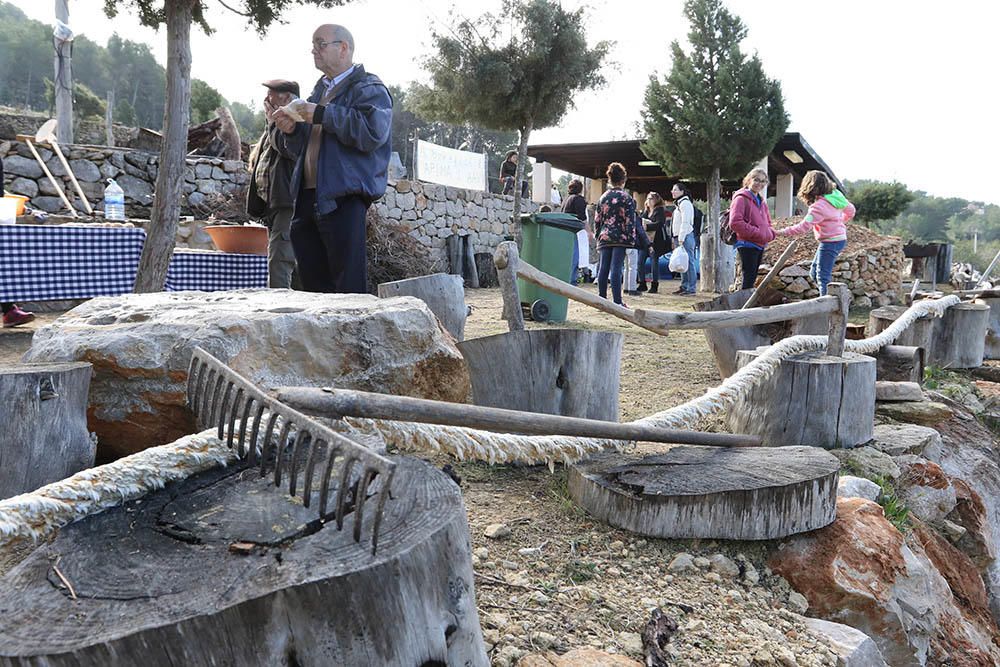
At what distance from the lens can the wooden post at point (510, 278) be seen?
2.91 meters

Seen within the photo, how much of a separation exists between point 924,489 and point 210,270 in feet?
17.0

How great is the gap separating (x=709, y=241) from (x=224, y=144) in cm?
904

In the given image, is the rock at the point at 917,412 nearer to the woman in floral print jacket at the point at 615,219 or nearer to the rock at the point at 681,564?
the rock at the point at 681,564

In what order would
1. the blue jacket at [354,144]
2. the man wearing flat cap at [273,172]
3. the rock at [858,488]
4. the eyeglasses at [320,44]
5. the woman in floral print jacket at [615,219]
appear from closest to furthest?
the rock at [858,488]
the blue jacket at [354,144]
the eyeglasses at [320,44]
the man wearing flat cap at [273,172]
the woman in floral print jacket at [615,219]

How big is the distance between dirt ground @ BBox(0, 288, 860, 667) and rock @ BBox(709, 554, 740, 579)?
0.03ft

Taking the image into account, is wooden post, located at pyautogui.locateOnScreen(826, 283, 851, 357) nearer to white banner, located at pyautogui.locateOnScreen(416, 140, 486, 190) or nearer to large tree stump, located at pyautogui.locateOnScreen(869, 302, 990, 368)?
large tree stump, located at pyautogui.locateOnScreen(869, 302, 990, 368)

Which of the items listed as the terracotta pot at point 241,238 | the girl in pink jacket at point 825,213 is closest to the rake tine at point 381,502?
the terracotta pot at point 241,238

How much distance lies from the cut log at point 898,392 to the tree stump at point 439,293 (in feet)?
8.44

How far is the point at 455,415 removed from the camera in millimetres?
1639

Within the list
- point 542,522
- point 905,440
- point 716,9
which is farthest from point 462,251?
point 542,522

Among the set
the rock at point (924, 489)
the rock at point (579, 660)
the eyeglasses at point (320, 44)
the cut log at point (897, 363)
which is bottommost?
the rock at point (924, 489)

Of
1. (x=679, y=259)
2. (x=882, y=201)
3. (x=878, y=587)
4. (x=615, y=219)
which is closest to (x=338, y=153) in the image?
(x=878, y=587)

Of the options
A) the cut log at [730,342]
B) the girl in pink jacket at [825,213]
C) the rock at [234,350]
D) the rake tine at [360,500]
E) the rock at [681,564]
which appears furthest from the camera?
the girl in pink jacket at [825,213]

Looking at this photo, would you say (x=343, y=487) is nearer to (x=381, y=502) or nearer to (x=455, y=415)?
(x=381, y=502)
